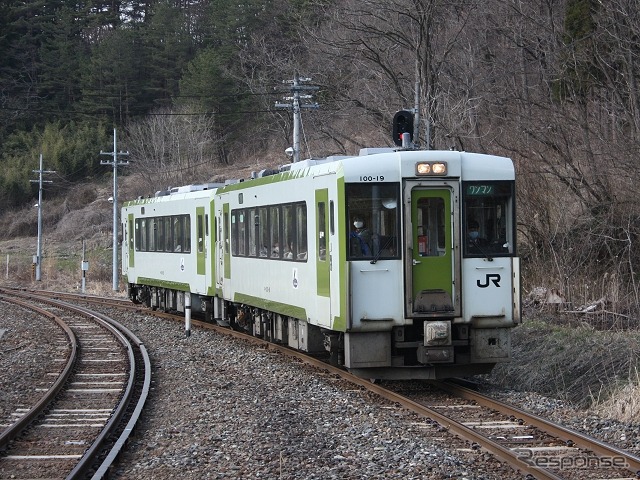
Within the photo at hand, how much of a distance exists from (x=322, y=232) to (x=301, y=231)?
1.22 m

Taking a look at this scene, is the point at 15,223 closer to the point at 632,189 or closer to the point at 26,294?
the point at 26,294

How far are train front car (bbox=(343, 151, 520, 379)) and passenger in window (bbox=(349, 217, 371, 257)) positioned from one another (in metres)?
0.01

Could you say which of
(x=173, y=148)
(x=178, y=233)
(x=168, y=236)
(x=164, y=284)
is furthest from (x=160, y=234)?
(x=173, y=148)

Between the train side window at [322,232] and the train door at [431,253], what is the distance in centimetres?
125

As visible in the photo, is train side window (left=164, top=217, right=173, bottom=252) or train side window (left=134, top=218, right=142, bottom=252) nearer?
train side window (left=164, top=217, right=173, bottom=252)

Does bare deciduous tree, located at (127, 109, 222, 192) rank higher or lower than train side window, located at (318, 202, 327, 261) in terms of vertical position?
higher

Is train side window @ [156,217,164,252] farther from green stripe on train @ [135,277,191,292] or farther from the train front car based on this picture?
the train front car

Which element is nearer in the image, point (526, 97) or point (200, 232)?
point (200, 232)

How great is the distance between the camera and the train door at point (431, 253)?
1167 centimetres

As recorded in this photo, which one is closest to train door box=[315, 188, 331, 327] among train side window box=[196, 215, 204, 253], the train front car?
the train front car

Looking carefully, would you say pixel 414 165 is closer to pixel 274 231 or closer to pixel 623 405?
pixel 623 405

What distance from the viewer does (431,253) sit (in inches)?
464

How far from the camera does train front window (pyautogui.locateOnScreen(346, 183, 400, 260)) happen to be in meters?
11.7

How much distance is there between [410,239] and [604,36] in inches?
426
